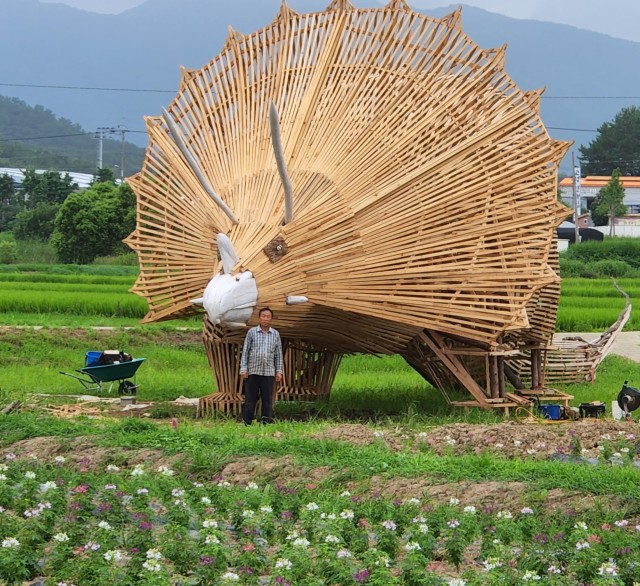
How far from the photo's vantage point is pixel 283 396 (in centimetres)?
1272

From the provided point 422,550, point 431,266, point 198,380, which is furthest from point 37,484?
point 198,380

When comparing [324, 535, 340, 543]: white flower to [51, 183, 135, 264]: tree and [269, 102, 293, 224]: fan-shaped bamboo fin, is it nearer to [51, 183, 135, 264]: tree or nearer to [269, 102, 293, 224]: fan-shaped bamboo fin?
[269, 102, 293, 224]: fan-shaped bamboo fin

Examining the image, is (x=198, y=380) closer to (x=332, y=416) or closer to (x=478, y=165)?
(x=332, y=416)

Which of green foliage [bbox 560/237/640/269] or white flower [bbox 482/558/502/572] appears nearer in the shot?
white flower [bbox 482/558/502/572]

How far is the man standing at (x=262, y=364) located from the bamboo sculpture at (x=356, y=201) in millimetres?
208

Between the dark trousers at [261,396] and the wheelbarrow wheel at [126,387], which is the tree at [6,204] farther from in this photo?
the dark trousers at [261,396]

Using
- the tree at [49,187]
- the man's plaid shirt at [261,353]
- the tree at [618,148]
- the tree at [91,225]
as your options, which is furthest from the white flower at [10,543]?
the tree at [618,148]

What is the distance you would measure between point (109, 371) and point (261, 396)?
9.38 ft

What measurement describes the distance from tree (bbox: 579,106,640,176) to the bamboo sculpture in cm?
7672

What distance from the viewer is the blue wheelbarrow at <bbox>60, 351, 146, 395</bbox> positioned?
528 inches

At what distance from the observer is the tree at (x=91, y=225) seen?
45.8 metres

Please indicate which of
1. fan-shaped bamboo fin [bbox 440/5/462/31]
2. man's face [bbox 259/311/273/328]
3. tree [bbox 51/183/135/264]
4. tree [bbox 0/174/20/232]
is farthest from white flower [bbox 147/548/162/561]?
tree [bbox 0/174/20/232]

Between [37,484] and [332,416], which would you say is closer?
[37,484]

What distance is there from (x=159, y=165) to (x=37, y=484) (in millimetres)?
5745
